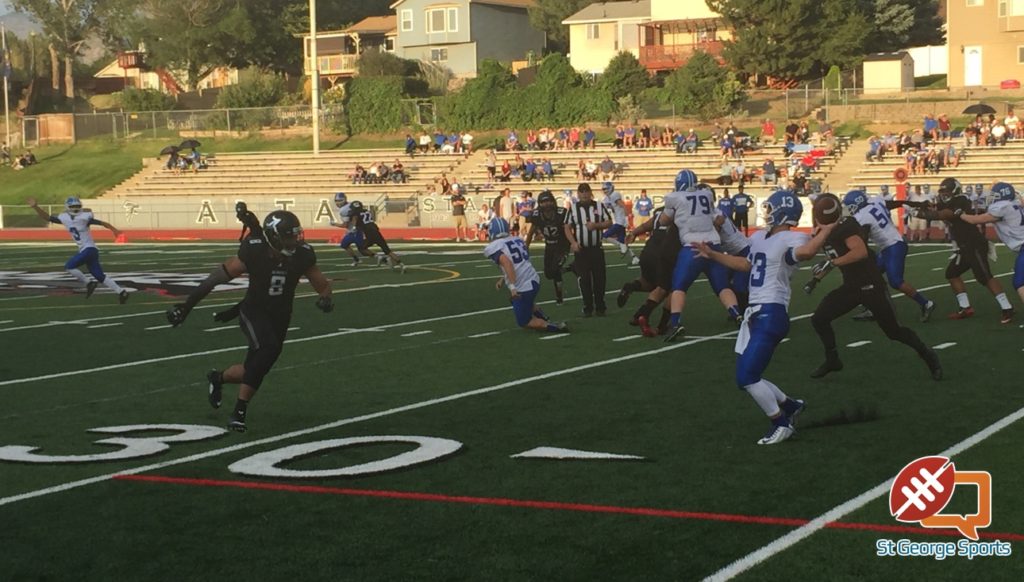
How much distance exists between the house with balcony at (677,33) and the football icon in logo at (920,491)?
62934 mm

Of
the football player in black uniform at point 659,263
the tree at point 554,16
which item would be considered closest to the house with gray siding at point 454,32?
the tree at point 554,16

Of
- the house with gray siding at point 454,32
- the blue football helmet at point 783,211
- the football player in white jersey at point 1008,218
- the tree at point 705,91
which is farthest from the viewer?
the house with gray siding at point 454,32

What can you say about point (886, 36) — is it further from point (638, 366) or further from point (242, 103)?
point (638, 366)

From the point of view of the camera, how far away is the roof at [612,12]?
247 feet

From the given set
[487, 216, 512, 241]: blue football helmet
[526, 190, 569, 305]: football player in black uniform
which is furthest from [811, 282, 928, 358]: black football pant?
[526, 190, 569, 305]: football player in black uniform

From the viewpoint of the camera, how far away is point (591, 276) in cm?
1830

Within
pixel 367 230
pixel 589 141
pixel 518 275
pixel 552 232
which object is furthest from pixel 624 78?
pixel 518 275

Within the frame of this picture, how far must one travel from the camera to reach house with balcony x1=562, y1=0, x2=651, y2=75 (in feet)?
245

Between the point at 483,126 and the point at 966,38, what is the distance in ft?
70.8

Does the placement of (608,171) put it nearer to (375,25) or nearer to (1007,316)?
(1007,316)

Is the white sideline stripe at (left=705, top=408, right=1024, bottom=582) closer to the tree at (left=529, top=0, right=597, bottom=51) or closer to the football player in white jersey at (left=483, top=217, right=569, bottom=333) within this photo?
the football player in white jersey at (left=483, top=217, right=569, bottom=333)

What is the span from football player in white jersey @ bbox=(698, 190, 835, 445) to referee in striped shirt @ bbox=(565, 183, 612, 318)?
26.4 ft

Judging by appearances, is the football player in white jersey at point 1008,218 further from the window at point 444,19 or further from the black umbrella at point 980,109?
the window at point 444,19

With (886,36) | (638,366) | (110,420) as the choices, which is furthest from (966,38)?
(110,420)
